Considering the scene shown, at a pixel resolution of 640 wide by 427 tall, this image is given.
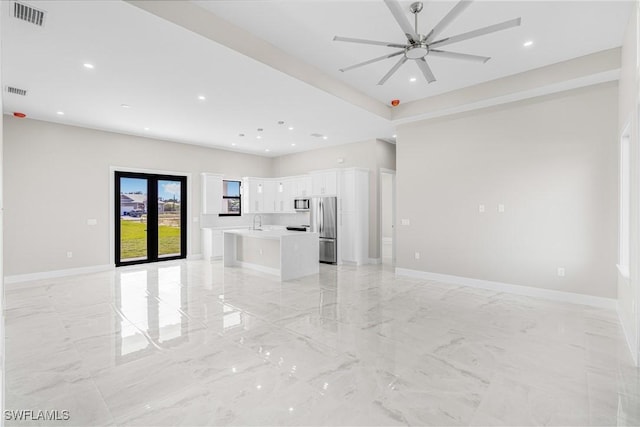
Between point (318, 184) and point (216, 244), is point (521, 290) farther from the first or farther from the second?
point (216, 244)

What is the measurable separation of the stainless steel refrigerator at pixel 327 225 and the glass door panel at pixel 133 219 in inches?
166

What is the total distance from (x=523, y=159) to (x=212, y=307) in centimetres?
523

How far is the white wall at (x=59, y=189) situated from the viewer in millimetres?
5918

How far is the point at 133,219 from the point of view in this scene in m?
7.55

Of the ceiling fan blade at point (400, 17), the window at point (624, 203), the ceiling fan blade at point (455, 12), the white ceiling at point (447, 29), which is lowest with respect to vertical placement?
the window at point (624, 203)

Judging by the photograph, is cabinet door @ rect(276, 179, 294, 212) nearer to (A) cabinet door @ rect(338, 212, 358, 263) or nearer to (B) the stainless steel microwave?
(B) the stainless steel microwave

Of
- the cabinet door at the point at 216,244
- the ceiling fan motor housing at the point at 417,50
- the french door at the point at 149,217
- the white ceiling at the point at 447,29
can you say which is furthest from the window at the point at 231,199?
the ceiling fan motor housing at the point at 417,50

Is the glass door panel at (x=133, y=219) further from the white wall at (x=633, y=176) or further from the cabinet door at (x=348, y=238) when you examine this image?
the white wall at (x=633, y=176)

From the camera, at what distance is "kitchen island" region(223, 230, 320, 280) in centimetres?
601

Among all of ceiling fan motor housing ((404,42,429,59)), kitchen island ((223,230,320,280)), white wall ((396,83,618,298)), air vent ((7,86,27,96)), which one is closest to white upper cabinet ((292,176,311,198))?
kitchen island ((223,230,320,280))

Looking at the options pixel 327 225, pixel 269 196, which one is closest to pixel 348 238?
pixel 327 225

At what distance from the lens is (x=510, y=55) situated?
4250 mm

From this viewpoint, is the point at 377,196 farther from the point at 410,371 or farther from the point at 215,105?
the point at 410,371

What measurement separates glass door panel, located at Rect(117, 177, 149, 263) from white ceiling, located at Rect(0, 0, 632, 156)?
1753 mm
